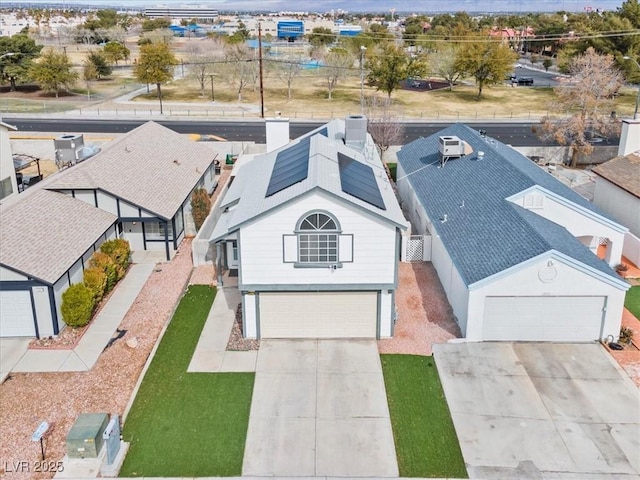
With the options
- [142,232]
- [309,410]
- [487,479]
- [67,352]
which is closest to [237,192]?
[142,232]

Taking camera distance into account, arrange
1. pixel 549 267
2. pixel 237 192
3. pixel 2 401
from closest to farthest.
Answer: pixel 2 401 → pixel 549 267 → pixel 237 192

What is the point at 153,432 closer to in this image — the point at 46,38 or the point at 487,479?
the point at 487,479

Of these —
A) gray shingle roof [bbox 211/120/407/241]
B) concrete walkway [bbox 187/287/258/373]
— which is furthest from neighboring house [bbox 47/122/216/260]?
concrete walkway [bbox 187/287/258/373]

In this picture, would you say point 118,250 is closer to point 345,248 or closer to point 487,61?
point 345,248

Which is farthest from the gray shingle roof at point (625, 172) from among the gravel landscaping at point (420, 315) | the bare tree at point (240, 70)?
the bare tree at point (240, 70)

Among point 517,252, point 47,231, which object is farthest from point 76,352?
point 517,252

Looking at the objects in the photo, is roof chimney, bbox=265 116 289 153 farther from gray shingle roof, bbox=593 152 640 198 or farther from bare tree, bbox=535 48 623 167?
bare tree, bbox=535 48 623 167

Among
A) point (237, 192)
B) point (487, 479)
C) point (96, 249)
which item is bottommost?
point (487, 479)
